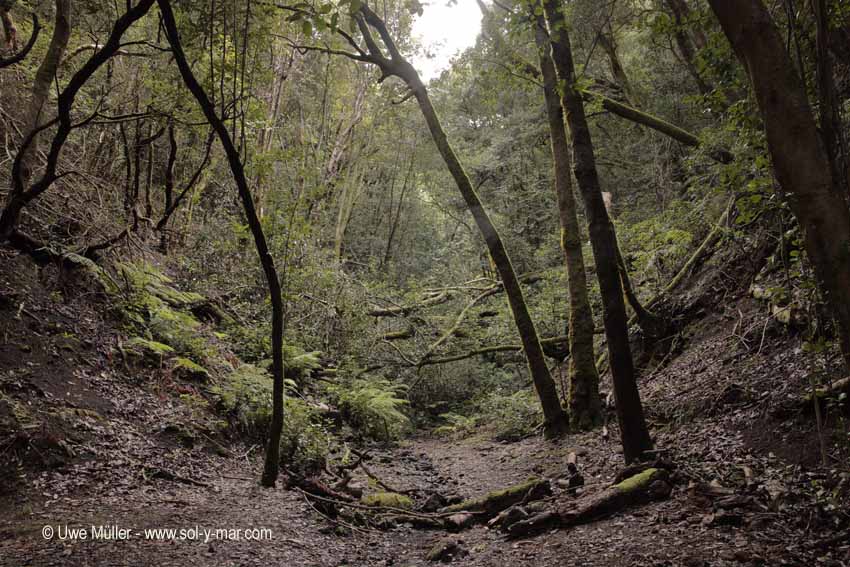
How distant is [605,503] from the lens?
15.6 ft

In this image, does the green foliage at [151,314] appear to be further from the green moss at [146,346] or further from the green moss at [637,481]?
the green moss at [637,481]

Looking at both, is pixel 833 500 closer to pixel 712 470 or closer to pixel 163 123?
pixel 712 470

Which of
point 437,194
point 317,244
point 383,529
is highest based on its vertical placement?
point 437,194

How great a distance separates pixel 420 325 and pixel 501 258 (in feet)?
21.6

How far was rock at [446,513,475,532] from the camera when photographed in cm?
562

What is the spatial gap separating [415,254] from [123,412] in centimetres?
1938

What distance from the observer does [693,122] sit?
42.1 feet

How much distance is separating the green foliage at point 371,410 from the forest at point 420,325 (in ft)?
0.28

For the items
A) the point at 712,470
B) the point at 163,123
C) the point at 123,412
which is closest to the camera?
the point at 712,470

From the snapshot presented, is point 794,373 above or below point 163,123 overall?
below

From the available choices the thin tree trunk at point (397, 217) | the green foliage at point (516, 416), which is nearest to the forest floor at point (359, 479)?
the green foliage at point (516, 416)

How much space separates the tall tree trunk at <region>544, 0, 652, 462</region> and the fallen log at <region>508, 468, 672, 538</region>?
70cm

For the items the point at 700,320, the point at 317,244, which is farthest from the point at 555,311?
the point at 317,244

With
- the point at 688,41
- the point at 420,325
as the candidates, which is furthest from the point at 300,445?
the point at 688,41
